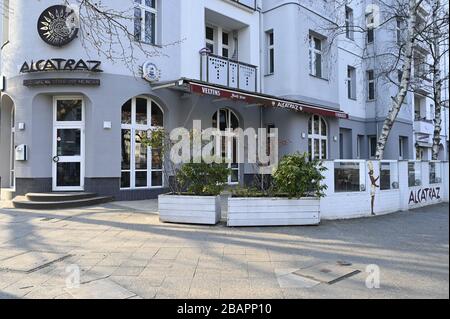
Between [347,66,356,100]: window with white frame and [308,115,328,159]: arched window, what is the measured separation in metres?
3.88

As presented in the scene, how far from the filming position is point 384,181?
11.2 metres

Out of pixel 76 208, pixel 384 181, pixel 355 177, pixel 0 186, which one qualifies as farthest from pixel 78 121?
pixel 384 181

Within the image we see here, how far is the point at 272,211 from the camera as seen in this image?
8.71 meters

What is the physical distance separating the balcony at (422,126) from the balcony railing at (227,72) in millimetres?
13569

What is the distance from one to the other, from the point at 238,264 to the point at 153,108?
984cm

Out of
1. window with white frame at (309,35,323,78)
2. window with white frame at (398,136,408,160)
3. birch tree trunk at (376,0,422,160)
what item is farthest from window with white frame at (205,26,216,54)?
window with white frame at (398,136,408,160)

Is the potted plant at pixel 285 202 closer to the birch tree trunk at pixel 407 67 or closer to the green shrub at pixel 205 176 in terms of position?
the green shrub at pixel 205 176

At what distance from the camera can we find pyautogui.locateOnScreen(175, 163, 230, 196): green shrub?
30.0 ft

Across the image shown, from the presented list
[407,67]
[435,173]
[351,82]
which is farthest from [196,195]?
[351,82]

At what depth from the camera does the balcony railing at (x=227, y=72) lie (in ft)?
50.6

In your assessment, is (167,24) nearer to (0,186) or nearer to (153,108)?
(153,108)

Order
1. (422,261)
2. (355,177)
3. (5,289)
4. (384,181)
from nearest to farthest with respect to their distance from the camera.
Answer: (5,289), (422,261), (355,177), (384,181)

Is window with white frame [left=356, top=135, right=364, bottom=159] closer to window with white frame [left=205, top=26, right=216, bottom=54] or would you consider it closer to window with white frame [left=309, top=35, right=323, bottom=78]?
window with white frame [left=309, top=35, right=323, bottom=78]

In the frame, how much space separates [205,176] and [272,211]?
1763 millimetres
